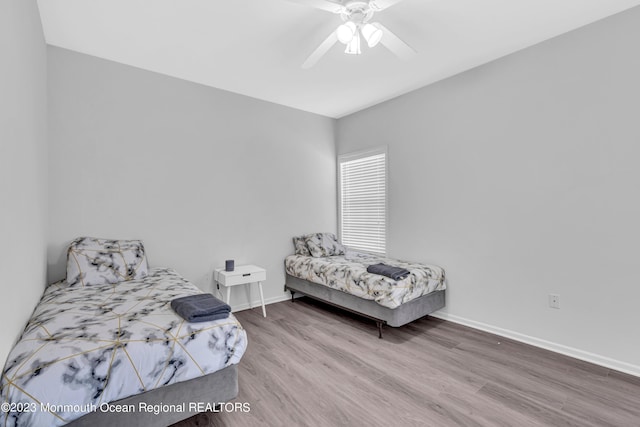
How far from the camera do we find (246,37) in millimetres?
2541

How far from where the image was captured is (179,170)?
11.0 feet

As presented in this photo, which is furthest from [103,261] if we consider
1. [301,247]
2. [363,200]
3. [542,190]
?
[542,190]

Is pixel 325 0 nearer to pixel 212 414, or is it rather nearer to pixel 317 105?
pixel 317 105

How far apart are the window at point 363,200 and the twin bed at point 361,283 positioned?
30 centimetres

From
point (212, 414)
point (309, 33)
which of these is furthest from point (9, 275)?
point (309, 33)

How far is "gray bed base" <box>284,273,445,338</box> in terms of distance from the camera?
290 cm

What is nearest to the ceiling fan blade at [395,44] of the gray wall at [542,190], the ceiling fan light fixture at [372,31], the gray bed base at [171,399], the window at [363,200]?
the ceiling fan light fixture at [372,31]

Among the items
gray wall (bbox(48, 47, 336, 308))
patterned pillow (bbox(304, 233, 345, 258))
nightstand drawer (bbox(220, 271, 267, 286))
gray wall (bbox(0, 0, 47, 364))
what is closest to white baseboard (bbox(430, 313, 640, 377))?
patterned pillow (bbox(304, 233, 345, 258))

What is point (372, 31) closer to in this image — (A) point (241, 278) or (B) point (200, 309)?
(B) point (200, 309)

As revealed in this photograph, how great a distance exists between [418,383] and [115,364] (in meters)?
1.91

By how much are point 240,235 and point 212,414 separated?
220cm

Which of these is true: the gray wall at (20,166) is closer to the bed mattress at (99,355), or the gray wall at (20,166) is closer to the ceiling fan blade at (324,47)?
the bed mattress at (99,355)

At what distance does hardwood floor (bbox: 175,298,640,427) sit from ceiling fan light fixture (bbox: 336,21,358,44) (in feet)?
8.03

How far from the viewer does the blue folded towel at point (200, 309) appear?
173 cm
